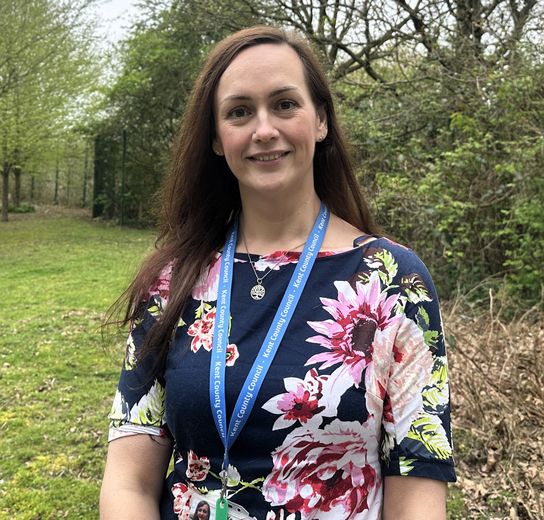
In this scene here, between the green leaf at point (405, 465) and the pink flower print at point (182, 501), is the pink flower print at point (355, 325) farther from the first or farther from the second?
the pink flower print at point (182, 501)

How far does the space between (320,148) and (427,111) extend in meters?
6.09

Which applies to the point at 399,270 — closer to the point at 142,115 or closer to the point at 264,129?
the point at 264,129

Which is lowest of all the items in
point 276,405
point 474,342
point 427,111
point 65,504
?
point 65,504

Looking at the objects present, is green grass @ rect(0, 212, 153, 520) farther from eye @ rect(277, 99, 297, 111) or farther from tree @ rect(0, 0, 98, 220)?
tree @ rect(0, 0, 98, 220)

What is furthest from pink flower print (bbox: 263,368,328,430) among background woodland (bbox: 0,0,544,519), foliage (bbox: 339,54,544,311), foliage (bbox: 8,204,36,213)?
foliage (bbox: 8,204,36,213)

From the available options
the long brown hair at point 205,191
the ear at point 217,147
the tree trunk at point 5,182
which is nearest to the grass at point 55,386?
the long brown hair at point 205,191

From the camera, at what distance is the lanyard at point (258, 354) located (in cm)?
141

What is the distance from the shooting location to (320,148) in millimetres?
1885

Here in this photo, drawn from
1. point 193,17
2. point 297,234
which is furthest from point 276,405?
point 193,17

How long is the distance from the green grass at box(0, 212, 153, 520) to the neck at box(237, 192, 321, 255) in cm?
117

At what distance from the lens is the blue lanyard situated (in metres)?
1.41

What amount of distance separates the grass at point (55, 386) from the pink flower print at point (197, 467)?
3.51 ft

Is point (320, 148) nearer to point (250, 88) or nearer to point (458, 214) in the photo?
point (250, 88)

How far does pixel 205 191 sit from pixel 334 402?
83 cm
